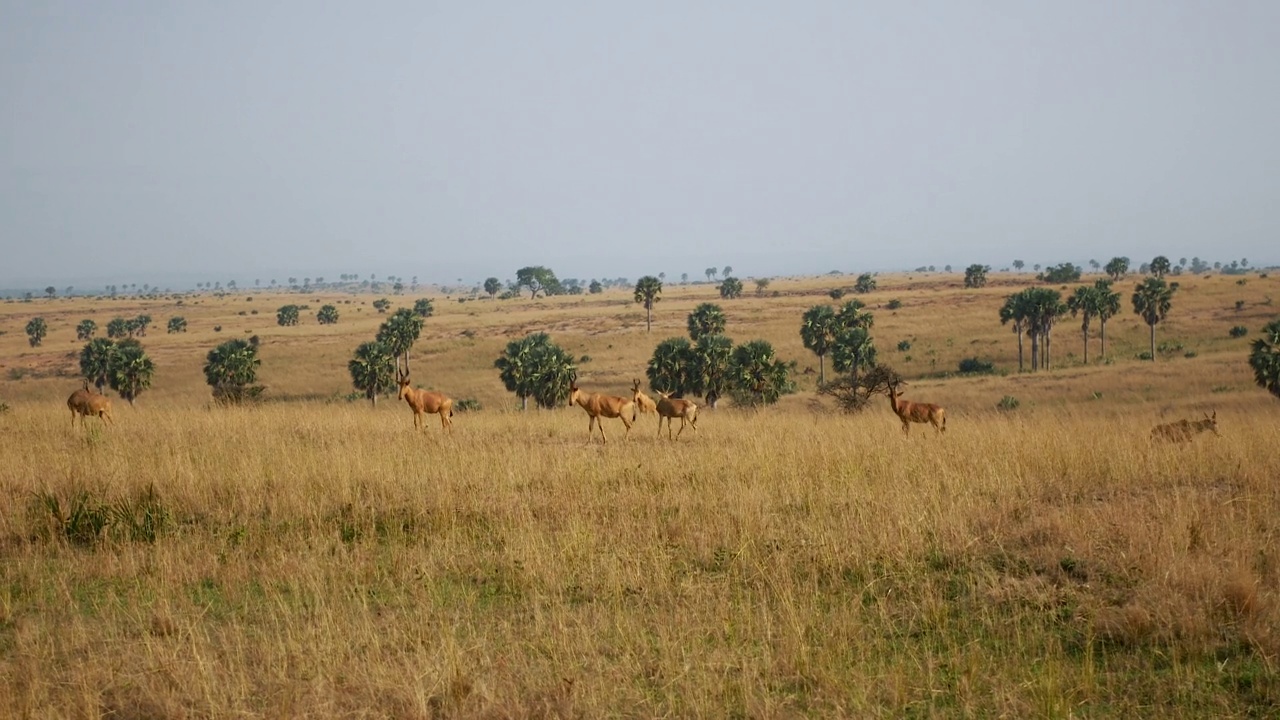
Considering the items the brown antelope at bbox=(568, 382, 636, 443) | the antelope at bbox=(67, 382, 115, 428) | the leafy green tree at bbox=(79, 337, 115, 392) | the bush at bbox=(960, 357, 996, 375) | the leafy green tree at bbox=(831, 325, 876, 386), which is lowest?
→ the bush at bbox=(960, 357, 996, 375)

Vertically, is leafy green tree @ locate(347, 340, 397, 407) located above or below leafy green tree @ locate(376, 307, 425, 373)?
below

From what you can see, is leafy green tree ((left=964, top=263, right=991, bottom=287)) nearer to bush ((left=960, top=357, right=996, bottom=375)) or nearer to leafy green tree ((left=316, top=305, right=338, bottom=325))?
bush ((left=960, top=357, right=996, bottom=375))

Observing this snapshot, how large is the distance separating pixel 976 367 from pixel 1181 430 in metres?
73.2

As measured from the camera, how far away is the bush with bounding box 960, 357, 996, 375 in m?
83.3

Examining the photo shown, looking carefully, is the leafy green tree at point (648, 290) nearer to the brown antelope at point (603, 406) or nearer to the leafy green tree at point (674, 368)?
the leafy green tree at point (674, 368)

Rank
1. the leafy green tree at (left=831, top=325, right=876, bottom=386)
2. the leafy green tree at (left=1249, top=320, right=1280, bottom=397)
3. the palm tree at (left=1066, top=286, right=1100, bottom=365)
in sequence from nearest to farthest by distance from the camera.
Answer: the leafy green tree at (left=1249, top=320, right=1280, bottom=397) < the leafy green tree at (left=831, top=325, right=876, bottom=386) < the palm tree at (left=1066, top=286, right=1100, bottom=365)

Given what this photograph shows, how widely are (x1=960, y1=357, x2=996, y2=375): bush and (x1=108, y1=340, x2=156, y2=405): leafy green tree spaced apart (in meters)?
66.2

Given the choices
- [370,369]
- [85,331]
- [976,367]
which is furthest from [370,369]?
[85,331]

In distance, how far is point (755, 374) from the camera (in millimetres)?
56031

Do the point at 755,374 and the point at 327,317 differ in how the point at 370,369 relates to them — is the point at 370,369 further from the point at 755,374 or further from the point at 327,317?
the point at 327,317

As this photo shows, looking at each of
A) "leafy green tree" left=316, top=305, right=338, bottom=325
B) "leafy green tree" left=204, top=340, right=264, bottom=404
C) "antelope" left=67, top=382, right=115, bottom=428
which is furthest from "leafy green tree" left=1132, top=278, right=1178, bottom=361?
"leafy green tree" left=316, top=305, right=338, bottom=325

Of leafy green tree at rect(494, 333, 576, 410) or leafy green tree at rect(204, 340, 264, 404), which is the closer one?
leafy green tree at rect(494, 333, 576, 410)

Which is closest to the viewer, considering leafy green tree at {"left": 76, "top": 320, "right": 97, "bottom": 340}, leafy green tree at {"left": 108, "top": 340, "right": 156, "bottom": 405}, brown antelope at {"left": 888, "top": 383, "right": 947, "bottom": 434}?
brown antelope at {"left": 888, "top": 383, "right": 947, "bottom": 434}

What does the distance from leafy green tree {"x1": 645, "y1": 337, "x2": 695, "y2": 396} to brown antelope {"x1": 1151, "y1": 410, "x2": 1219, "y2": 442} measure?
40.7m
